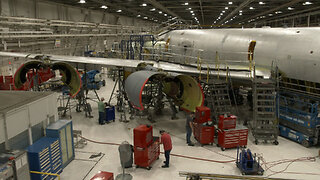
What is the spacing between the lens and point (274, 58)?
1345cm

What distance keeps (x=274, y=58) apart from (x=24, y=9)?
68.1ft

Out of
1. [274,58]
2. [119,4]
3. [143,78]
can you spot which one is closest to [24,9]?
[119,4]

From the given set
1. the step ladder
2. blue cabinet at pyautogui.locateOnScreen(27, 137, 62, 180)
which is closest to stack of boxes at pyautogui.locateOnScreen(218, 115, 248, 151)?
the step ladder

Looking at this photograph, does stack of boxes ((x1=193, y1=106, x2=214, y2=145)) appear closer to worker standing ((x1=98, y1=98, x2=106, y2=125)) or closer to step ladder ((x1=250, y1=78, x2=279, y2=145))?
step ladder ((x1=250, y1=78, x2=279, y2=145))

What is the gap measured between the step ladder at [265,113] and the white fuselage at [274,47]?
1.31 m

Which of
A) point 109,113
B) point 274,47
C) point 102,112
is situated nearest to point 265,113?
point 274,47

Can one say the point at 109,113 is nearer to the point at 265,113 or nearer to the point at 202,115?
the point at 202,115

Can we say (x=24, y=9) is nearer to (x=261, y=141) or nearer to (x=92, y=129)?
(x=92, y=129)

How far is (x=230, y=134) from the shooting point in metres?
11.4

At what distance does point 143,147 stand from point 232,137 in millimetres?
4314

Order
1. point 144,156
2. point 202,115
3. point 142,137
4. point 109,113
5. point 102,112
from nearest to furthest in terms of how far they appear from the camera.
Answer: point 142,137
point 144,156
point 202,115
point 102,112
point 109,113

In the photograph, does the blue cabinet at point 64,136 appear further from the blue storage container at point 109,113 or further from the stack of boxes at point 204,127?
the stack of boxes at point 204,127

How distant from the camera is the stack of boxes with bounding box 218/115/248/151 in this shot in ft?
37.3

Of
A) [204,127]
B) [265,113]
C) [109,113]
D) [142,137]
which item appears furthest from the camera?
[109,113]
